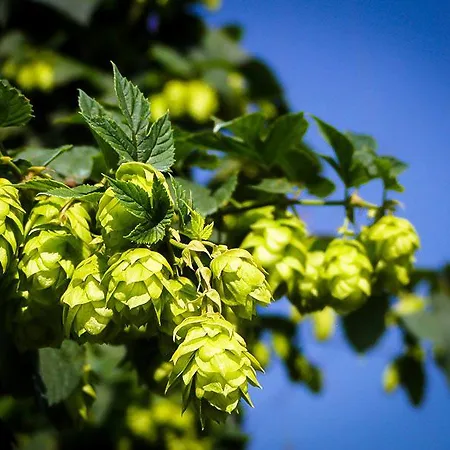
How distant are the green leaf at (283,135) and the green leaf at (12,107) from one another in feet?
1.42

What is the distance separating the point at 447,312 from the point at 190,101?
1.30 meters

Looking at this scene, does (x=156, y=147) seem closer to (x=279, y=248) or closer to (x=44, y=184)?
(x=44, y=184)

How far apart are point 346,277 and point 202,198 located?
10.4 inches

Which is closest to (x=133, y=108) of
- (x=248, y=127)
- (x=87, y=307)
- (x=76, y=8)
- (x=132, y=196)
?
(x=132, y=196)

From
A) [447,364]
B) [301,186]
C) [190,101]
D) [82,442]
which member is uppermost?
[301,186]

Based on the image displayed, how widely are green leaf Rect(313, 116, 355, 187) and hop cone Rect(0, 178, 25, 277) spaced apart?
58cm

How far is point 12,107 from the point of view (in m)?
0.98

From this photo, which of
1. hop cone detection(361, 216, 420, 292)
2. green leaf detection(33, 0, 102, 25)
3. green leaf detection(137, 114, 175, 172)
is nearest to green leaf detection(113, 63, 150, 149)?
green leaf detection(137, 114, 175, 172)

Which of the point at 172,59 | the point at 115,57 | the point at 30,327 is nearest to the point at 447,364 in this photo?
the point at 172,59

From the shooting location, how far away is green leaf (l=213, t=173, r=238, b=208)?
1.17 m

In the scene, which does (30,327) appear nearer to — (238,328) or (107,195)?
(107,195)

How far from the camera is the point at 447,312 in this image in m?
2.77

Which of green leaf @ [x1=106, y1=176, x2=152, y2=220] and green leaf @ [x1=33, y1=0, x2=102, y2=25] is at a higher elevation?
green leaf @ [x1=106, y1=176, x2=152, y2=220]

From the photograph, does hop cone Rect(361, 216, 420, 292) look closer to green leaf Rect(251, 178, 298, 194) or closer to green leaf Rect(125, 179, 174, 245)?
green leaf Rect(251, 178, 298, 194)
